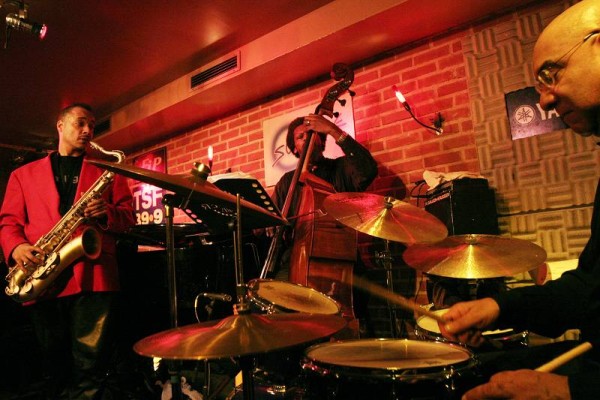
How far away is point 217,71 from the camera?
4.18 m

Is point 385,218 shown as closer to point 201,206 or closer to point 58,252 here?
point 201,206

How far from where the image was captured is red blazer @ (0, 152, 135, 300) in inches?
103

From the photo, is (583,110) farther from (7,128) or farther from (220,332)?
(7,128)

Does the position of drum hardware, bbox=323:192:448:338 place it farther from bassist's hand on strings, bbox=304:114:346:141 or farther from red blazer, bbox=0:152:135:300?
red blazer, bbox=0:152:135:300

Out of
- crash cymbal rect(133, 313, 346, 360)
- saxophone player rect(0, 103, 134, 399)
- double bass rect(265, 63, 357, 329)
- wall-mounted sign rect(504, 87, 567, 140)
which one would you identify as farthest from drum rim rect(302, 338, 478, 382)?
wall-mounted sign rect(504, 87, 567, 140)

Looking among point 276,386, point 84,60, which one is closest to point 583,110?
point 276,386

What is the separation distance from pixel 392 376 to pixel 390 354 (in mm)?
294

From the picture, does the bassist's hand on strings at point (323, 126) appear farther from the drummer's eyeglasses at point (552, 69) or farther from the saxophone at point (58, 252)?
the drummer's eyeglasses at point (552, 69)

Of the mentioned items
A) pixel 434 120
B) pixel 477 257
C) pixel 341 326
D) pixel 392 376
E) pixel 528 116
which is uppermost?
pixel 434 120

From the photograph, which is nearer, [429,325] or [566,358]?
[566,358]

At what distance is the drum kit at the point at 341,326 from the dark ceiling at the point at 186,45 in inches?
70.1

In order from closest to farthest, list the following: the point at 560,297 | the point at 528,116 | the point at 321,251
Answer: the point at 560,297 < the point at 321,251 < the point at 528,116

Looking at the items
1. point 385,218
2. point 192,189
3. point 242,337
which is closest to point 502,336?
point 385,218

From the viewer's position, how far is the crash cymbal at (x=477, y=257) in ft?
6.11
